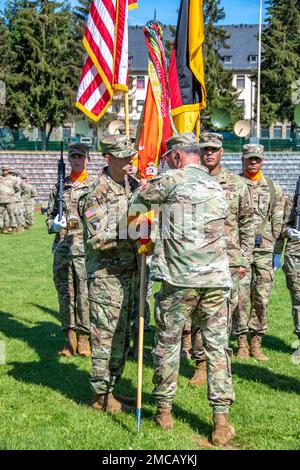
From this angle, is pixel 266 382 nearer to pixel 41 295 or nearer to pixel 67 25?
pixel 41 295

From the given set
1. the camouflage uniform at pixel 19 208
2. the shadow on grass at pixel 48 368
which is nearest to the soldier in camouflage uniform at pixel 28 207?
the camouflage uniform at pixel 19 208

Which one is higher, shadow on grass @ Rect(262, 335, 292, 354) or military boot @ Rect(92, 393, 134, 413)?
military boot @ Rect(92, 393, 134, 413)

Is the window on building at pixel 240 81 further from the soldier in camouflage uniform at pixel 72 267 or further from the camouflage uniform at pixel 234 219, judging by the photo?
the camouflage uniform at pixel 234 219

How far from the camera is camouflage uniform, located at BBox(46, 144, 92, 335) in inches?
349

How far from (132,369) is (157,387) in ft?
7.55

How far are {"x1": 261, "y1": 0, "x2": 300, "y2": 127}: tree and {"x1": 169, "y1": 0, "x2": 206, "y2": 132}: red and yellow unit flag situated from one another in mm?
53134

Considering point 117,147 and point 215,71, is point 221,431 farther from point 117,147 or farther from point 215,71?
point 215,71

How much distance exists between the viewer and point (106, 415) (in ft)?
21.1

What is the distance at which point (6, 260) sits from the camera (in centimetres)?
1780

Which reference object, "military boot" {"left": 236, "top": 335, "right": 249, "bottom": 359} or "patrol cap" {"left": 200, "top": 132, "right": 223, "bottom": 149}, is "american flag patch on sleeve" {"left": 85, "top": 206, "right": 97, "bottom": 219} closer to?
"patrol cap" {"left": 200, "top": 132, "right": 223, "bottom": 149}

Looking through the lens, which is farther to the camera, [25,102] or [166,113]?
[25,102]

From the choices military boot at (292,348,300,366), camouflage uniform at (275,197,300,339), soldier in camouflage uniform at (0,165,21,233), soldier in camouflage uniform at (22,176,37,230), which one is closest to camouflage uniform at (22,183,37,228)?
soldier in camouflage uniform at (22,176,37,230)

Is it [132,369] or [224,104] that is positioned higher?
[224,104]
